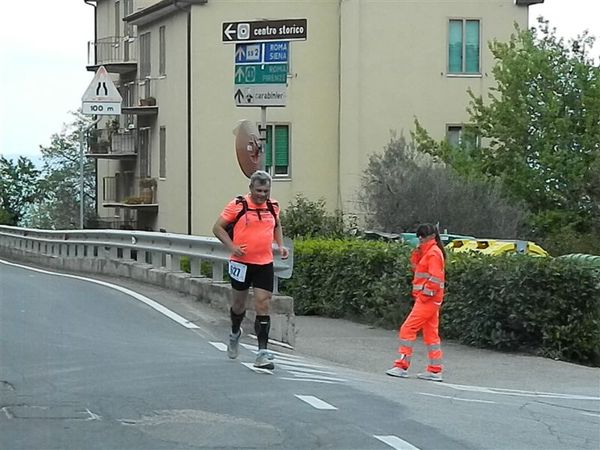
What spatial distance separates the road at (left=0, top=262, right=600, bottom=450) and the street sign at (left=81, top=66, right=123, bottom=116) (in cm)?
1688

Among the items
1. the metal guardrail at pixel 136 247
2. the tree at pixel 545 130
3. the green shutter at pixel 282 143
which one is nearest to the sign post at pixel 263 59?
the metal guardrail at pixel 136 247

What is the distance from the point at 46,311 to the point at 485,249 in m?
9.38

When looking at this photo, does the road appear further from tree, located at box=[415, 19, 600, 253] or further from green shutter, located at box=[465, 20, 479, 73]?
green shutter, located at box=[465, 20, 479, 73]

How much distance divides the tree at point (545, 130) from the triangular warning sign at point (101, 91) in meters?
10.0

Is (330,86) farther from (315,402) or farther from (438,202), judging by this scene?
(315,402)

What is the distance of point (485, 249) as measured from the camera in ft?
72.8

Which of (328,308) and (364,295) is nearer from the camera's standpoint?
(364,295)

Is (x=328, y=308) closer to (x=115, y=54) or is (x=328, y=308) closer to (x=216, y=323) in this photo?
(x=216, y=323)

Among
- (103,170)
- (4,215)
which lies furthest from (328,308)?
(4,215)

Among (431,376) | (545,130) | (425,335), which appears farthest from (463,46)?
(431,376)

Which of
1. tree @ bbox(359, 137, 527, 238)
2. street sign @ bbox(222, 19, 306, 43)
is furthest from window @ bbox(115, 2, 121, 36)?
street sign @ bbox(222, 19, 306, 43)

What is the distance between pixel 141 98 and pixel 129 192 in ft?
16.8

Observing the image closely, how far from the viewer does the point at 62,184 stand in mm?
70875

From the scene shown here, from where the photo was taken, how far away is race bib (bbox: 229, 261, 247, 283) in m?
11.5
